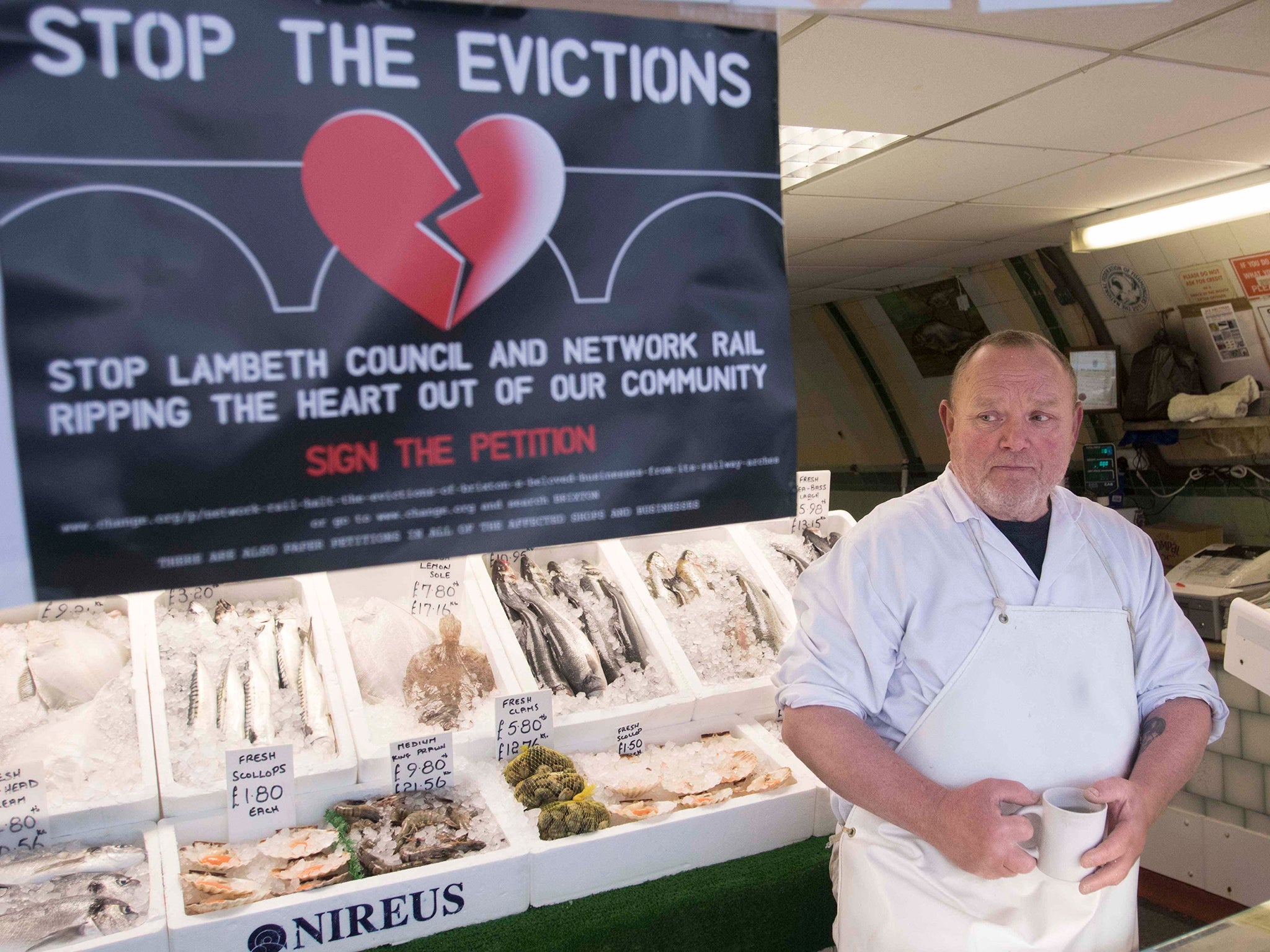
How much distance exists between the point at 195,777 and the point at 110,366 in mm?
1833

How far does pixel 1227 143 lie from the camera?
4.24 metres

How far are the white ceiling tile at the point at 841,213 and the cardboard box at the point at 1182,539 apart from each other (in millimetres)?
2811

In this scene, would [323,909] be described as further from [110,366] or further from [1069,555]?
[1069,555]

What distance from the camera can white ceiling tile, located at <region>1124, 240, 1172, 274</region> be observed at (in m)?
6.25

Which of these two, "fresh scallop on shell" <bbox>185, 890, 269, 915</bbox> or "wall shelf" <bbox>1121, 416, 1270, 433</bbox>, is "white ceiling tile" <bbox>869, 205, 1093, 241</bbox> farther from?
"fresh scallop on shell" <bbox>185, 890, 269, 915</bbox>

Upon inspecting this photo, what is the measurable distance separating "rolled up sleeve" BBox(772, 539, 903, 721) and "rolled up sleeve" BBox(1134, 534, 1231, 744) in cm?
57

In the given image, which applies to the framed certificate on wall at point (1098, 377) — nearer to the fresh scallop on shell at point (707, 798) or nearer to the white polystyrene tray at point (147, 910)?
the fresh scallop on shell at point (707, 798)

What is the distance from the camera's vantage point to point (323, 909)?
7.20 feet

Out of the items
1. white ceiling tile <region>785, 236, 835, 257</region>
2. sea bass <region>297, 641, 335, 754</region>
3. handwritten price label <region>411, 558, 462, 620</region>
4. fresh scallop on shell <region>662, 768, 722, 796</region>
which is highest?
white ceiling tile <region>785, 236, 835, 257</region>

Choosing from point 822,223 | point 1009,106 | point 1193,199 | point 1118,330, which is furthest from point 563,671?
point 1118,330

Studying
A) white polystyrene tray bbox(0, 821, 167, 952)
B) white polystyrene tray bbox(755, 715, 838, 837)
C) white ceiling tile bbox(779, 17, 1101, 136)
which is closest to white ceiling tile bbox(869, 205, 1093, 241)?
white ceiling tile bbox(779, 17, 1101, 136)

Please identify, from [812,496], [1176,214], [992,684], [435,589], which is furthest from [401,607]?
[1176,214]

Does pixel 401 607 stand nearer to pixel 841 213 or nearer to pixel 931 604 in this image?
pixel 931 604

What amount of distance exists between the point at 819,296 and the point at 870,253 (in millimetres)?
2318
